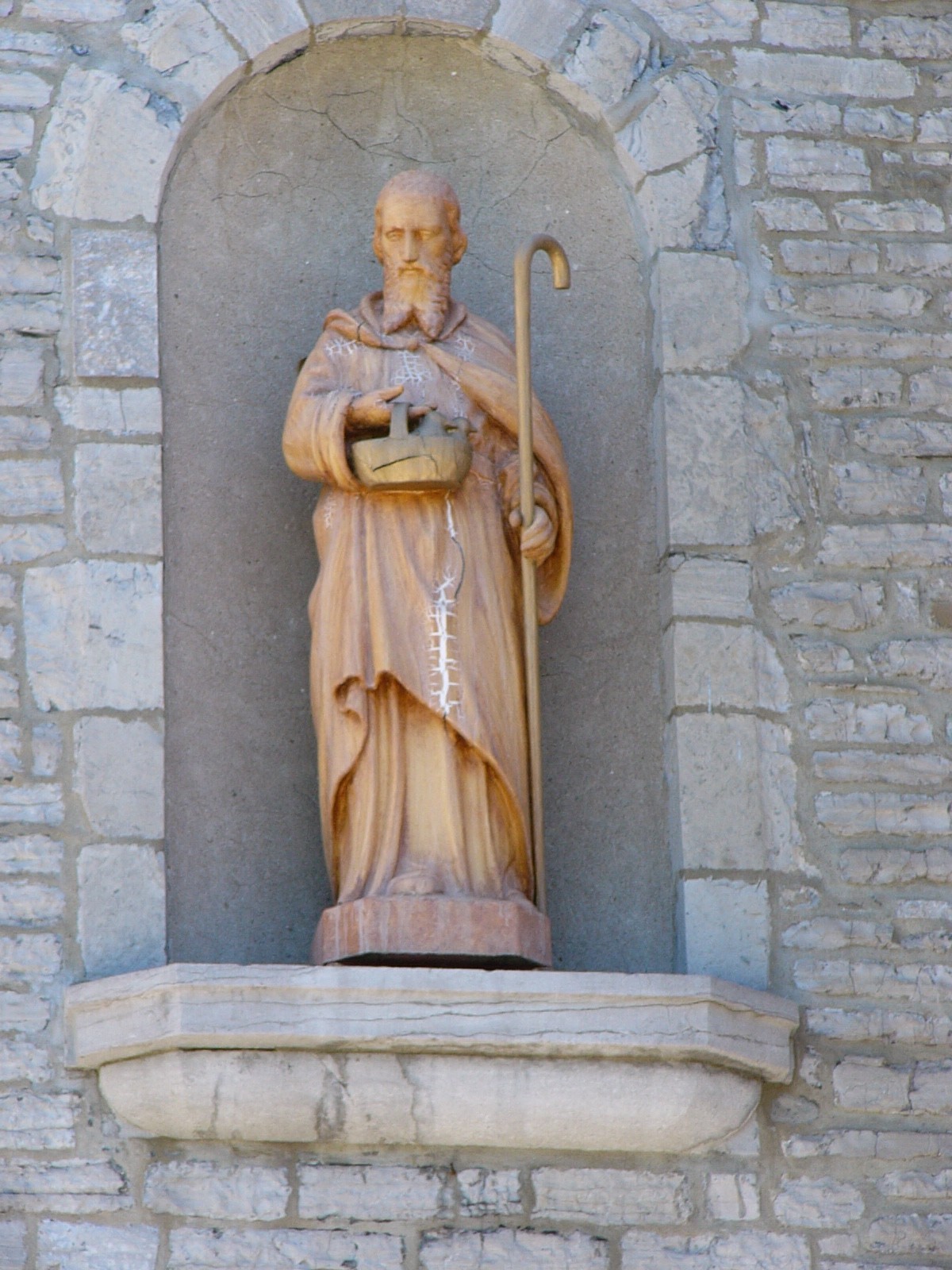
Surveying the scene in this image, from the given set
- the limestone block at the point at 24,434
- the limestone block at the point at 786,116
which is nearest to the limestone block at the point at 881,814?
the limestone block at the point at 786,116

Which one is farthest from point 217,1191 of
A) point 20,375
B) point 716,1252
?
point 20,375

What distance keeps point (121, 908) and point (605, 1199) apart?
41.8 inches

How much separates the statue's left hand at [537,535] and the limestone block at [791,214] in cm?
93

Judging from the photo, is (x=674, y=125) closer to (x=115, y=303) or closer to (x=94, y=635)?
(x=115, y=303)

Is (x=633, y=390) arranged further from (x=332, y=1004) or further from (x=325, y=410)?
(x=332, y=1004)

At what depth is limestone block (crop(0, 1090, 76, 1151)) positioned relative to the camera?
4895 millimetres

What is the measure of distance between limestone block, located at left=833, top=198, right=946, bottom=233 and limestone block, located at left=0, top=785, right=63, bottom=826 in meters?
2.12

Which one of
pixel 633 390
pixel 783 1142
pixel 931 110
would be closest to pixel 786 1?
pixel 931 110

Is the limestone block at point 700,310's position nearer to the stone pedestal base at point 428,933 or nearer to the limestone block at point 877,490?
the limestone block at point 877,490

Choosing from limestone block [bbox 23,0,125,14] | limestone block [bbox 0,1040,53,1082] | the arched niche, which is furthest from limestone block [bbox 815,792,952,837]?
limestone block [bbox 23,0,125,14]

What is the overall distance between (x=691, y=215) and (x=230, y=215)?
1.01 m

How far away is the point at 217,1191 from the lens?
4863 mm

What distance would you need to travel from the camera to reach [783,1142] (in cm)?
509

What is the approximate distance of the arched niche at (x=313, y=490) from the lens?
5422mm
